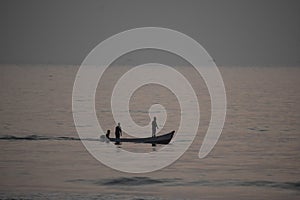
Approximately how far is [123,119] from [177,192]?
4126 centimetres

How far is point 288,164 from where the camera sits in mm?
59094

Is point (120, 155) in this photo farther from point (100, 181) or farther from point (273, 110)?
point (273, 110)

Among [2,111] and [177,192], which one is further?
[2,111]

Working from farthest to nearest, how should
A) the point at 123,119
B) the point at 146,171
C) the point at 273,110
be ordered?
the point at 273,110 < the point at 123,119 < the point at 146,171

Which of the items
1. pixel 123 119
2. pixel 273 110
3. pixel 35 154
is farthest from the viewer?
pixel 273 110

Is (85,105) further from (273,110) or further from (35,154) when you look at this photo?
(35,154)

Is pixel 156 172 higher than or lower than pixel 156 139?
lower

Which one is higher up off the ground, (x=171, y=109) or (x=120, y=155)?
(x=171, y=109)

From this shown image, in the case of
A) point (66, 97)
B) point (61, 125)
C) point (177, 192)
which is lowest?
point (177, 192)

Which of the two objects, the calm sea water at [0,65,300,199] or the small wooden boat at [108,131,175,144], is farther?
the small wooden boat at [108,131,175,144]

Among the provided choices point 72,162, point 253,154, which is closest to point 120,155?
point 72,162

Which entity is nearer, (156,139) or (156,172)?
(156,172)

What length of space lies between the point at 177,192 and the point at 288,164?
11.7 m

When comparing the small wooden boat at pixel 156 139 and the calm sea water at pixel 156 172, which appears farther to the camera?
the small wooden boat at pixel 156 139
